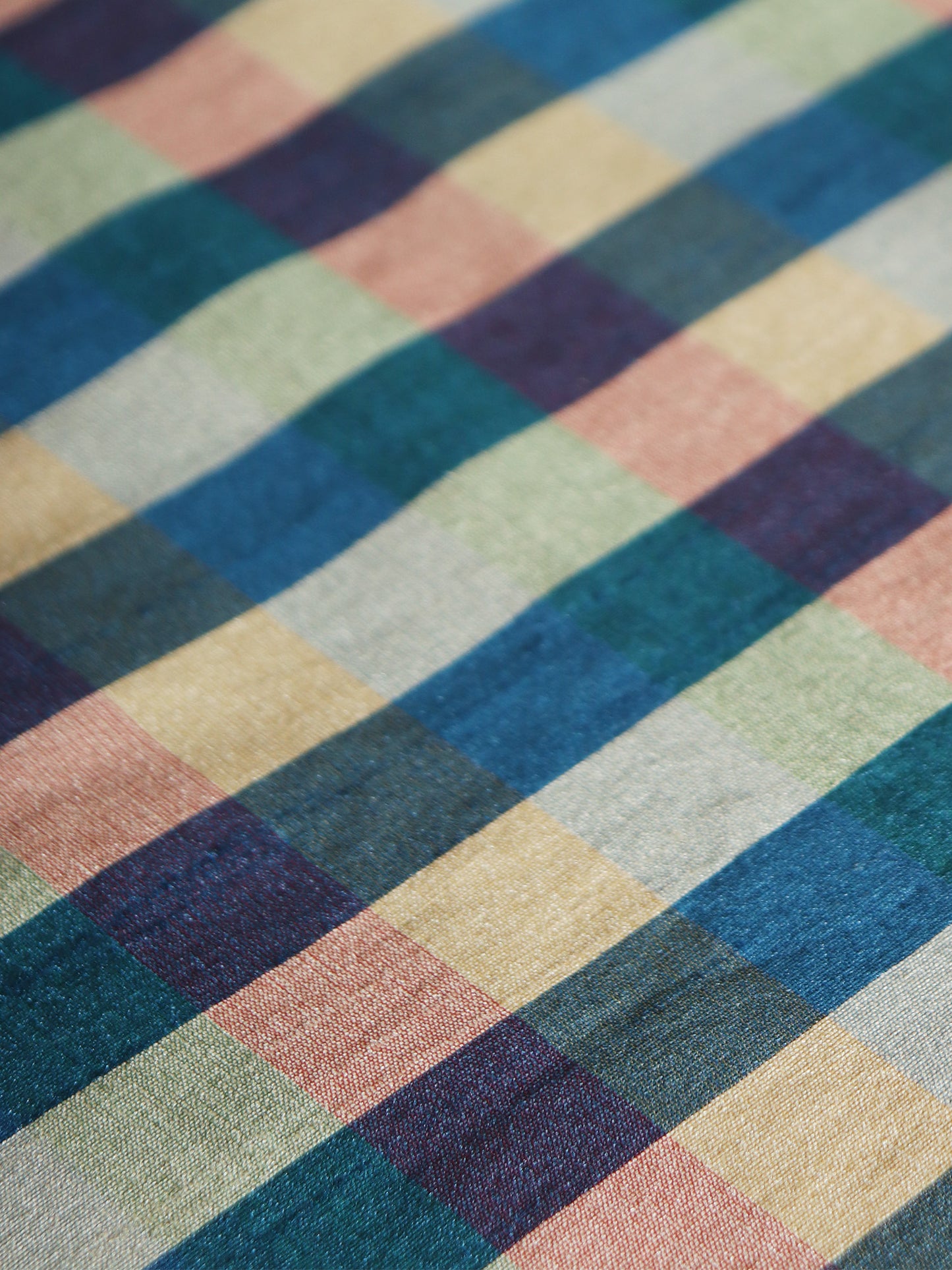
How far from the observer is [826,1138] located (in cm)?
149

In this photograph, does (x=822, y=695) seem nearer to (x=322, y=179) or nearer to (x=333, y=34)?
(x=322, y=179)

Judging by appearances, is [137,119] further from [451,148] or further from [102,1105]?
[102,1105]

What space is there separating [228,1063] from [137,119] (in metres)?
1.95

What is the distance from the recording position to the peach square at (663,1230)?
4.67 ft

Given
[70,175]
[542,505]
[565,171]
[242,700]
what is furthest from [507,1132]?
[70,175]

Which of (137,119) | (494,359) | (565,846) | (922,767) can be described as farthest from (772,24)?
(565,846)

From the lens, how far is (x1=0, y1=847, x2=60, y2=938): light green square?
1644mm

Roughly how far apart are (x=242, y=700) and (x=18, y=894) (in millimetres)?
423

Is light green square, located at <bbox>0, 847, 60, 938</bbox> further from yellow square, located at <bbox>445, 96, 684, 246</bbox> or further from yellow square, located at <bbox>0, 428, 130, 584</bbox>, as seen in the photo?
yellow square, located at <bbox>445, 96, 684, 246</bbox>

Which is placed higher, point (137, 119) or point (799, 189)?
point (137, 119)

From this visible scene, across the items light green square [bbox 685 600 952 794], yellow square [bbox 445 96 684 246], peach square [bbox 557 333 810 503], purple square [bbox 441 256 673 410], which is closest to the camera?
light green square [bbox 685 600 952 794]

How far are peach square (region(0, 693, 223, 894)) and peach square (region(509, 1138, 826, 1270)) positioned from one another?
761mm

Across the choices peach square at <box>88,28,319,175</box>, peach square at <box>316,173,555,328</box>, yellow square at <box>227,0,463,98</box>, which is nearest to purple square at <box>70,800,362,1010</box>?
peach square at <box>316,173,555,328</box>

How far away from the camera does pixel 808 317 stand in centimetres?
220
